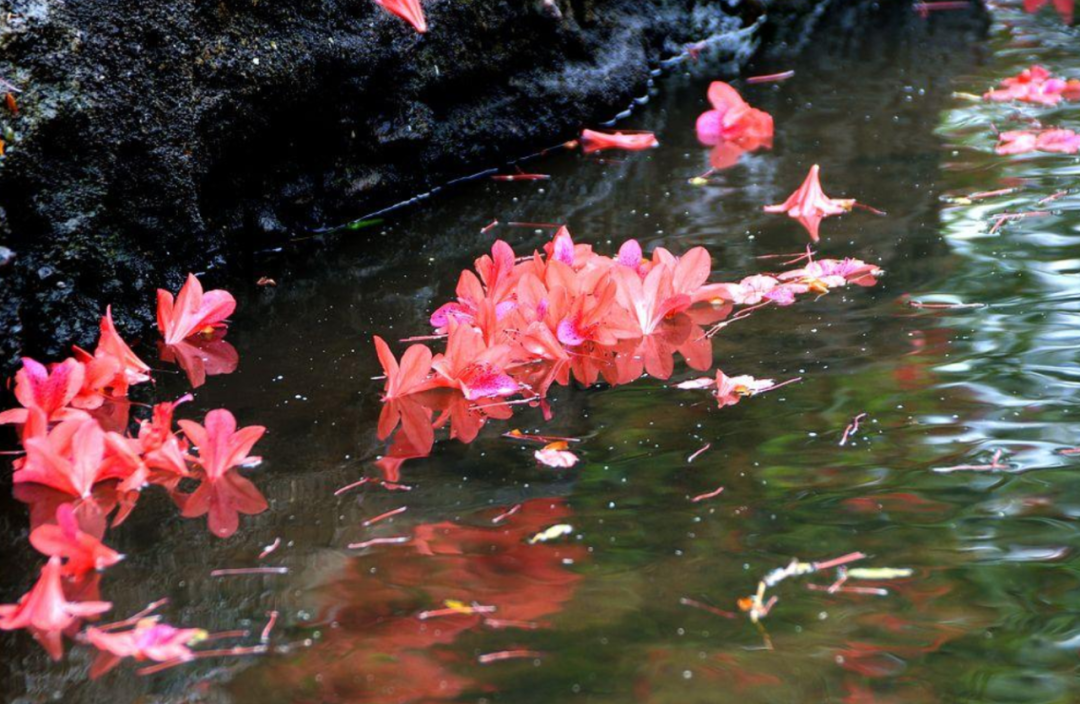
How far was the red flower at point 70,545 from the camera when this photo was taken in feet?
5.70

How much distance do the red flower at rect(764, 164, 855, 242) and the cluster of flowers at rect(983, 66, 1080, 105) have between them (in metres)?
1.26

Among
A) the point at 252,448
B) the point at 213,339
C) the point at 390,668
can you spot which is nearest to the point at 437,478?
the point at 252,448

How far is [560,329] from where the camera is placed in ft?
8.05

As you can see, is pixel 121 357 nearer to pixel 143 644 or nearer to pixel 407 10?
pixel 143 644

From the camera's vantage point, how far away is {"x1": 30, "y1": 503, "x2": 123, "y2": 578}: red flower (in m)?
1.74

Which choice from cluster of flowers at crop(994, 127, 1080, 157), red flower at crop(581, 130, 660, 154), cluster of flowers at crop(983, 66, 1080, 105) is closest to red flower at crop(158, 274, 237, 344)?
red flower at crop(581, 130, 660, 154)

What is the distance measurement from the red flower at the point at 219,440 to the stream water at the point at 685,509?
0.08 m

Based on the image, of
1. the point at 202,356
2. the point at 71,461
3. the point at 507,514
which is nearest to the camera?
the point at 507,514

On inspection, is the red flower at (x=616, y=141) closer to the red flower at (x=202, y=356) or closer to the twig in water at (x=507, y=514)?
the red flower at (x=202, y=356)

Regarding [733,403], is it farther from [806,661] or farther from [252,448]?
[252,448]

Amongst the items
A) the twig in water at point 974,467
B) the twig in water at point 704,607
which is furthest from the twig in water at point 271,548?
the twig in water at point 974,467

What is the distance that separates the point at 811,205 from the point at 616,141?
3.22 ft

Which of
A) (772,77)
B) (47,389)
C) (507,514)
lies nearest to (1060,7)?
(772,77)

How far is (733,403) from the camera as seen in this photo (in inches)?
86.3
